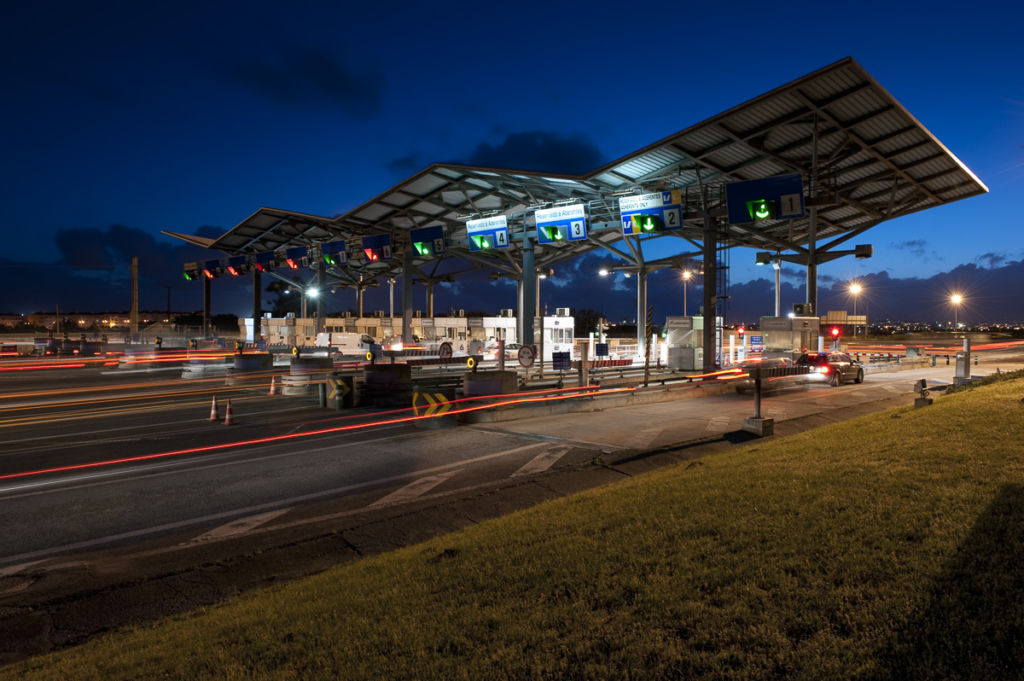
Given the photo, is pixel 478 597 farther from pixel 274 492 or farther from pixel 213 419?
pixel 213 419

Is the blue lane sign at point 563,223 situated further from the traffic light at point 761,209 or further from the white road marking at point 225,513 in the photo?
the white road marking at point 225,513

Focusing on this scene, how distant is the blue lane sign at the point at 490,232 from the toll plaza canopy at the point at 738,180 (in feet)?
0.51

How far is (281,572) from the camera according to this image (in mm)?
5492

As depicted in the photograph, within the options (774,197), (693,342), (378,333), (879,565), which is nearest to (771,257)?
(693,342)

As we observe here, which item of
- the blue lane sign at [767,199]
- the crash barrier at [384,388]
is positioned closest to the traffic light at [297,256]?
the crash barrier at [384,388]

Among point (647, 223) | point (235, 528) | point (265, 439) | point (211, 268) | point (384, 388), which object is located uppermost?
point (211, 268)

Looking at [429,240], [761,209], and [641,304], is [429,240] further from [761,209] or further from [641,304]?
[761,209]

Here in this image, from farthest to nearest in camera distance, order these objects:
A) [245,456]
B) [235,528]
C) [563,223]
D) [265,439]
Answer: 1. [563,223]
2. [265,439]
3. [245,456]
4. [235,528]

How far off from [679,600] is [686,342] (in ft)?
94.1

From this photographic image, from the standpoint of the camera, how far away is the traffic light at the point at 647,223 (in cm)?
2564

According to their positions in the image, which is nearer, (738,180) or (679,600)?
(679,600)

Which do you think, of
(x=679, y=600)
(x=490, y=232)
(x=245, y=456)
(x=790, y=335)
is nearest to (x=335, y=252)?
(x=490, y=232)

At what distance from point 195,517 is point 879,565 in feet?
24.5

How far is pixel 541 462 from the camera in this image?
9.96 meters
